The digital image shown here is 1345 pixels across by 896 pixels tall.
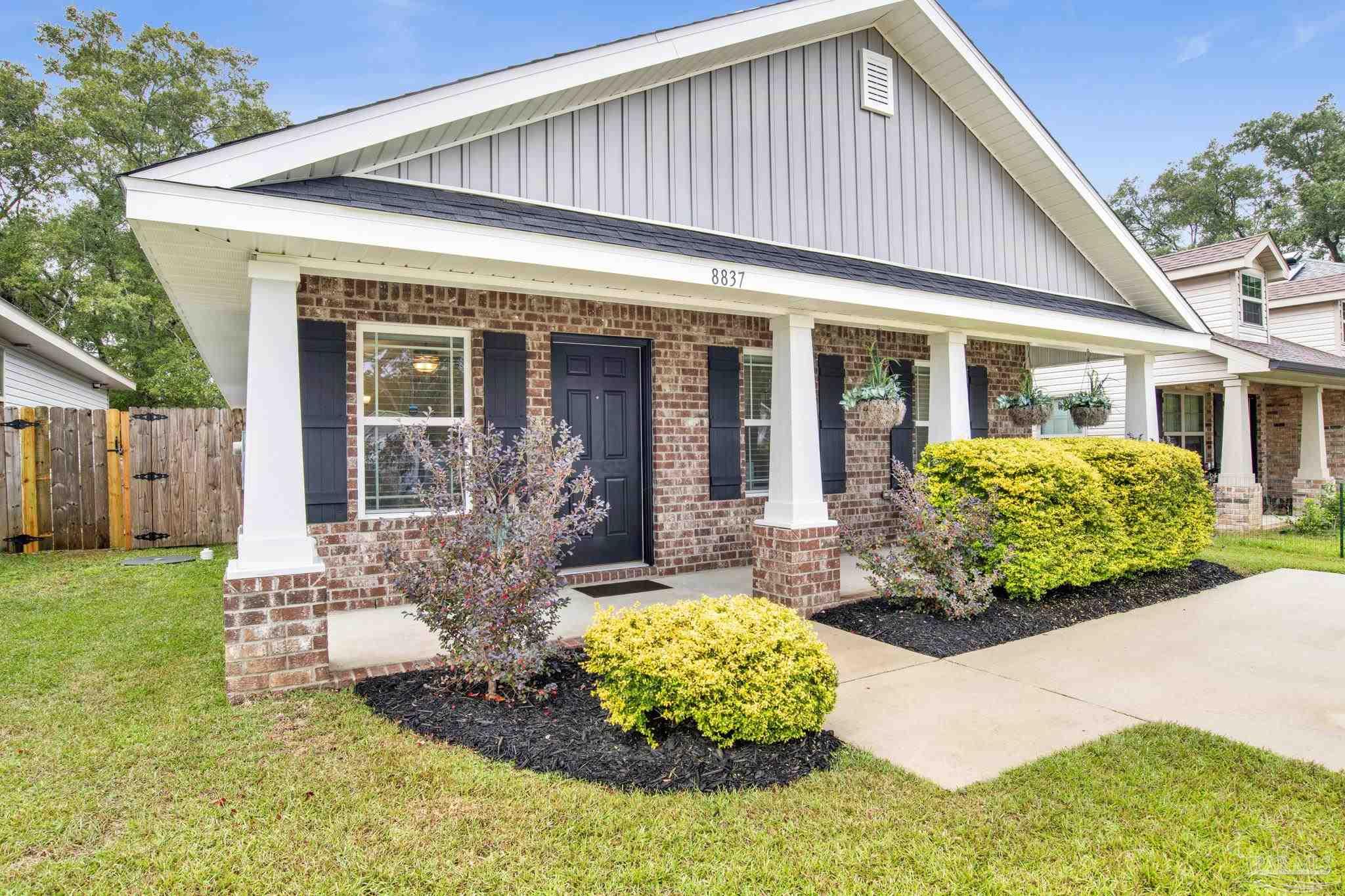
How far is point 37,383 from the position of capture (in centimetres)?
1208

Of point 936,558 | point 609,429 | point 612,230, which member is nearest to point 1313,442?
point 936,558

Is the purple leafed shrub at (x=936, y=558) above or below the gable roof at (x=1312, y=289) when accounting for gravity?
below

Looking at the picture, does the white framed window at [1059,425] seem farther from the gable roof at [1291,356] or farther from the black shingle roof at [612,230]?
the black shingle roof at [612,230]

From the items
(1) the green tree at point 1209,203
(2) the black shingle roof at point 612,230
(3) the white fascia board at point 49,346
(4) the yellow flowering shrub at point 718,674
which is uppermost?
(1) the green tree at point 1209,203

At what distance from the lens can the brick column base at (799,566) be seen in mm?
5945

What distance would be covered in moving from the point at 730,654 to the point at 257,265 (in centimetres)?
334

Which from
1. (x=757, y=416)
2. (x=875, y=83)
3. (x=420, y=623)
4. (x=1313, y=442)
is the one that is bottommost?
(x=420, y=623)

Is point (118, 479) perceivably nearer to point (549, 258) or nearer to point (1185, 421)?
point (549, 258)

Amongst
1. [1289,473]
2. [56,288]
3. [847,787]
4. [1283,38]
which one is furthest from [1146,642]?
[1283,38]

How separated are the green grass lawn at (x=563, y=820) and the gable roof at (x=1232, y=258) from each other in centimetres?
1275

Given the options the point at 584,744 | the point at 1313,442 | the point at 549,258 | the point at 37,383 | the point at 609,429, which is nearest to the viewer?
the point at 584,744

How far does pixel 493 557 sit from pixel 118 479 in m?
8.93

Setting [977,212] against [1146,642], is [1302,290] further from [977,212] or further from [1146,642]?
[1146,642]

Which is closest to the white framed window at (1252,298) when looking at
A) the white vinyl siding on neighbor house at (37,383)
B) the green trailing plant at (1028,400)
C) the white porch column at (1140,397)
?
the white porch column at (1140,397)
